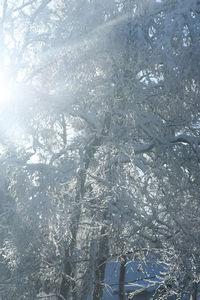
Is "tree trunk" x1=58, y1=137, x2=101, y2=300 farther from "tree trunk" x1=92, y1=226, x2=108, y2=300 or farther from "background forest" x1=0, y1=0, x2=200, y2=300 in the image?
"tree trunk" x1=92, y1=226, x2=108, y2=300

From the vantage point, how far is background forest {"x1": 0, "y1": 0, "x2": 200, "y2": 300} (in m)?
6.67

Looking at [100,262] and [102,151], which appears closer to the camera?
[102,151]

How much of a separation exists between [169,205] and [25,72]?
4728 mm

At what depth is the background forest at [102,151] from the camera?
667 cm

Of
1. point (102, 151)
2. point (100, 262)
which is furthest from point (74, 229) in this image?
point (102, 151)

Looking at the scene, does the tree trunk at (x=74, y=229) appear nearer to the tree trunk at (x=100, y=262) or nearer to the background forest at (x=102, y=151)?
the background forest at (x=102, y=151)

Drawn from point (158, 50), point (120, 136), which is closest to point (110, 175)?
point (120, 136)

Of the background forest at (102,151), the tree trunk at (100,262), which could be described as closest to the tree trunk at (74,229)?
the background forest at (102,151)

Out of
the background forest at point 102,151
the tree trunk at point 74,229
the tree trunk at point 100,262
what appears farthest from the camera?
the tree trunk at point 100,262

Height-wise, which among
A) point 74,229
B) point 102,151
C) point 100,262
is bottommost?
point 100,262

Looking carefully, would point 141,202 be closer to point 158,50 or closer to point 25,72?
point 158,50

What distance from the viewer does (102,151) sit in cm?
746

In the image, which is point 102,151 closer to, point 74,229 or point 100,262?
point 74,229

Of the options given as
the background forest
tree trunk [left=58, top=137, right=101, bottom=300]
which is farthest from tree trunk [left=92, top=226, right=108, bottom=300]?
tree trunk [left=58, top=137, right=101, bottom=300]
